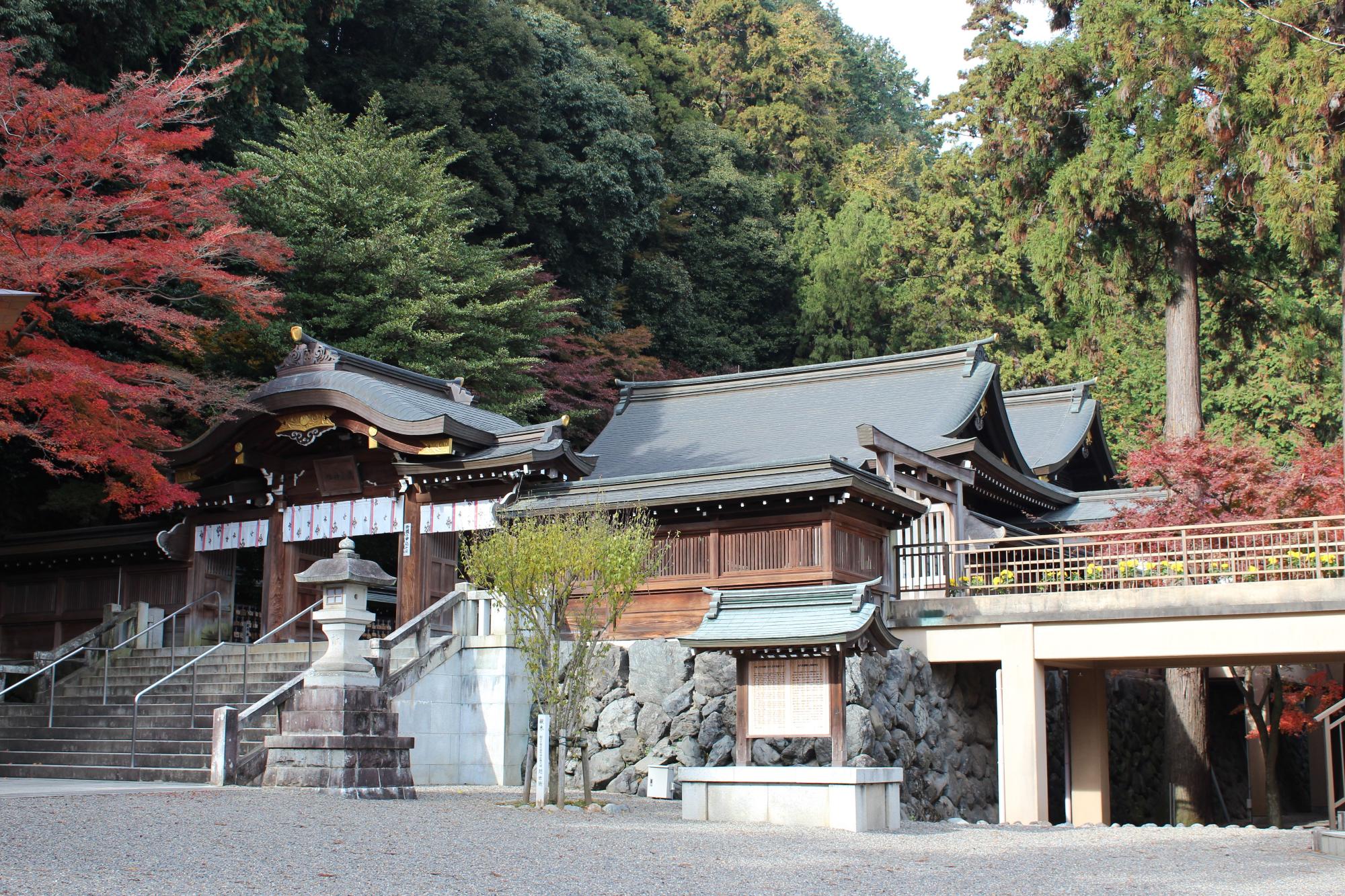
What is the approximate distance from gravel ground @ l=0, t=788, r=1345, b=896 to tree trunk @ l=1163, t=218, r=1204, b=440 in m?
10.7

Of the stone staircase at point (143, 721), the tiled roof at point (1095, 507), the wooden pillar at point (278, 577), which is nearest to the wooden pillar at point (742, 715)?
the stone staircase at point (143, 721)

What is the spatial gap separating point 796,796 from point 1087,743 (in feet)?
27.2

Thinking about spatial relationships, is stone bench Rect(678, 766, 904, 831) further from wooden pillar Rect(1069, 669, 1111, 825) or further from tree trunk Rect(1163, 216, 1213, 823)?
tree trunk Rect(1163, 216, 1213, 823)

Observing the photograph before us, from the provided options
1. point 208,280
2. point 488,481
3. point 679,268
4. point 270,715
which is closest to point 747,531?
point 488,481

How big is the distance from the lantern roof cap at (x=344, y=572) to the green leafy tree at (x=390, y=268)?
1132cm

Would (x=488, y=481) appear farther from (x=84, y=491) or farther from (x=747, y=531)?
(x=84, y=491)

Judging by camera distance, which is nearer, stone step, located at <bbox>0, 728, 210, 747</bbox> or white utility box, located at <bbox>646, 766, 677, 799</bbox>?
stone step, located at <bbox>0, 728, 210, 747</bbox>

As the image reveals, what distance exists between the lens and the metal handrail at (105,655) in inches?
682

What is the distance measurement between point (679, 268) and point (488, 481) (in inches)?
899

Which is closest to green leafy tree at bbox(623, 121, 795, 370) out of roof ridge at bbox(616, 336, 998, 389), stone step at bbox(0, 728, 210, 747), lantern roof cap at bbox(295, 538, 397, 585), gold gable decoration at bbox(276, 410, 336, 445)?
roof ridge at bbox(616, 336, 998, 389)

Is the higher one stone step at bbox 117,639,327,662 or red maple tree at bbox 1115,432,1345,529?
red maple tree at bbox 1115,432,1345,529

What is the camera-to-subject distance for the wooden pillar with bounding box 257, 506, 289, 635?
65.4 feet

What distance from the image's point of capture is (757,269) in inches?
1690

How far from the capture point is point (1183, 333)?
23.3 m
